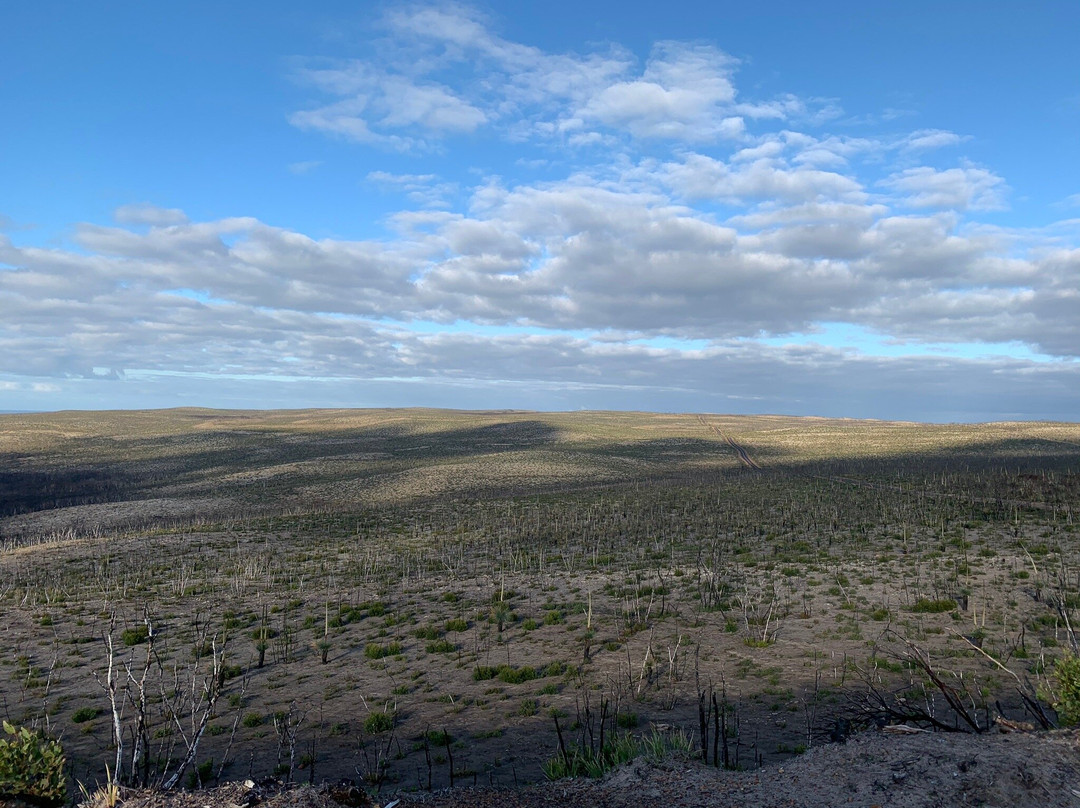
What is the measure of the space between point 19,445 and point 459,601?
9177 centimetres

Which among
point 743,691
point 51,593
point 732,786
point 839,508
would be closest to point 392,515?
point 51,593

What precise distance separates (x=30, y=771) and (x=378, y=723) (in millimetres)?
5610

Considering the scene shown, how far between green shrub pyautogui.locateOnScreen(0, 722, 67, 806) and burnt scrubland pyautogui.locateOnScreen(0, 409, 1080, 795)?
0.60m

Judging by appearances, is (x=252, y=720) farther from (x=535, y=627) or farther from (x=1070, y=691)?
(x=1070, y=691)

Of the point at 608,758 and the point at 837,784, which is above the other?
the point at 837,784

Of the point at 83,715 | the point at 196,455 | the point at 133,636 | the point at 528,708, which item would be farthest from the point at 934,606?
the point at 196,455

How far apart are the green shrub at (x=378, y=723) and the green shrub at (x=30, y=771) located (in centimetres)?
514

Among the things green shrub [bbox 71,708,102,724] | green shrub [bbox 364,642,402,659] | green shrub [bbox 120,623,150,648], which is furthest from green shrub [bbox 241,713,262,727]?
green shrub [bbox 120,623,150,648]

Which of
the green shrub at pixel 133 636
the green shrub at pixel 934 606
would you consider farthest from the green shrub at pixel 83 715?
the green shrub at pixel 934 606

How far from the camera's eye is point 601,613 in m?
15.9

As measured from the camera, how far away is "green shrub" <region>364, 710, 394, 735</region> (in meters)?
10.1

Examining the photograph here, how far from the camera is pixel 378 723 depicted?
10.2 meters

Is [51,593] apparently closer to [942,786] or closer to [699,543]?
[699,543]

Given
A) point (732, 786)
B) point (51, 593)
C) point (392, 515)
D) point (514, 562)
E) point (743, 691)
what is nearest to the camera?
point (732, 786)
